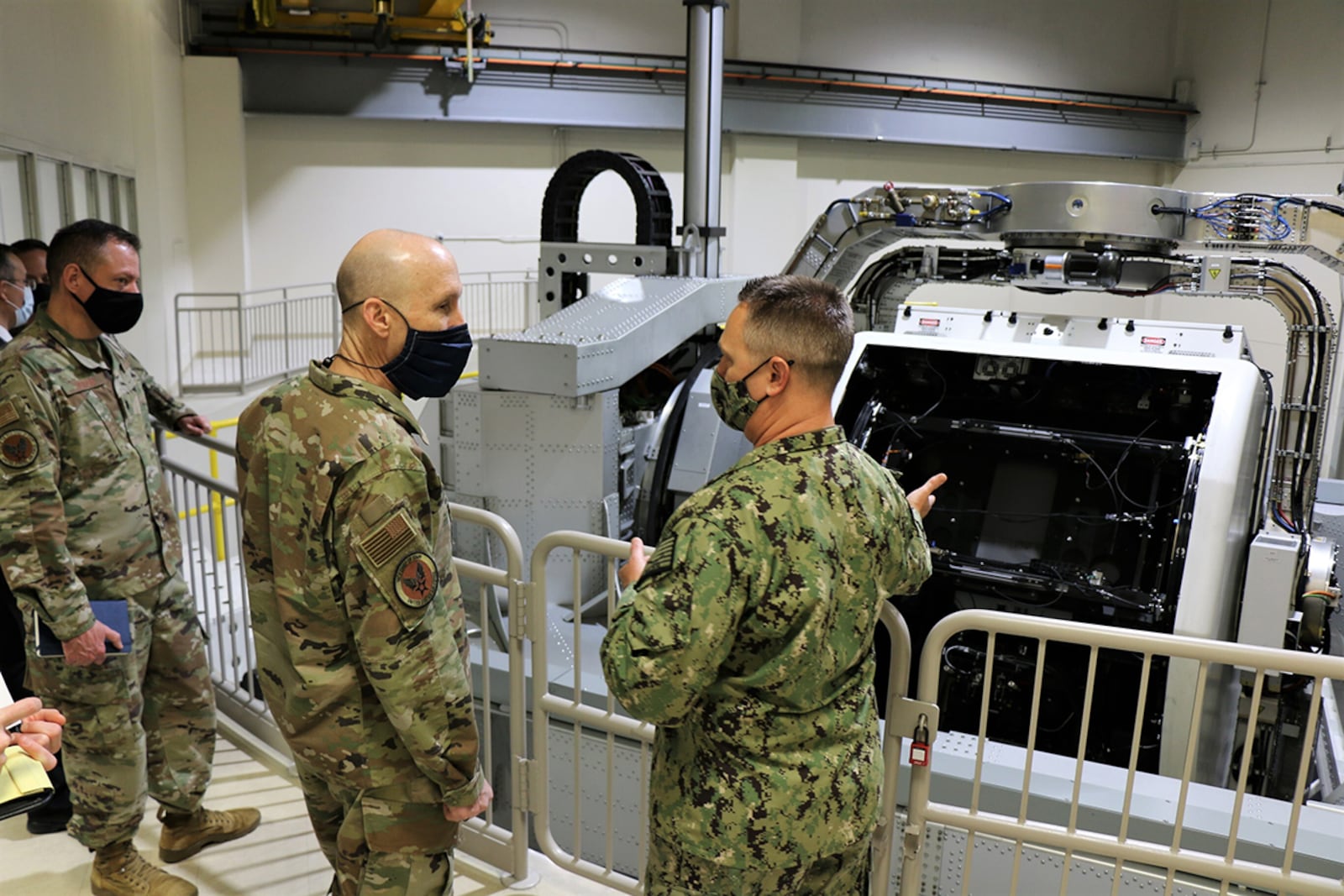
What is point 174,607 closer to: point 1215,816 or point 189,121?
point 1215,816

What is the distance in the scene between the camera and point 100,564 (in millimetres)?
2807

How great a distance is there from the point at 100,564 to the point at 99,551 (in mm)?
37

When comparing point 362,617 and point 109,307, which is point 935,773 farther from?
point 109,307

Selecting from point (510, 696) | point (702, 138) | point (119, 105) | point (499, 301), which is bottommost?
point (510, 696)

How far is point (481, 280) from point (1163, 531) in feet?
34.5

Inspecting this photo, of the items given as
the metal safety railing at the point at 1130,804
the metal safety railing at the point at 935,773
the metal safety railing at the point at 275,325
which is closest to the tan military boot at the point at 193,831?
the metal safety railing at the point at 935,773

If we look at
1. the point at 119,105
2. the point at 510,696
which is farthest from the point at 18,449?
the point at 119,105

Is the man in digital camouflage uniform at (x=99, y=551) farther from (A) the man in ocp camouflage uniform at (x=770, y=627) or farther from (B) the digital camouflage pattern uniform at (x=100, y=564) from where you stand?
(A) the man in ocp camouflage uniform at (x=770, y=627)

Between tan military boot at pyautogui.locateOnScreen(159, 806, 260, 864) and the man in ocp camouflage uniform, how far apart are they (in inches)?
76.8

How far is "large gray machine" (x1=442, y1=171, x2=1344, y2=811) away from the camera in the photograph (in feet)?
13.3

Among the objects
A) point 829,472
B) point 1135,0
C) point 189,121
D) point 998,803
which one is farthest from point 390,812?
point 1135,0

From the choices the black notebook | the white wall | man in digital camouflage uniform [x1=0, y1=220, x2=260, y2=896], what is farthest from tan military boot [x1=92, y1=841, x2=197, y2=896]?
the white wall

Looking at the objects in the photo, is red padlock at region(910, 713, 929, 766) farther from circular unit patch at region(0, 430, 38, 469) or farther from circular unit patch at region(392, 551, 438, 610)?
circular unit patch at region(0, 430, 38, 469)

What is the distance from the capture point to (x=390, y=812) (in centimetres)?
201
